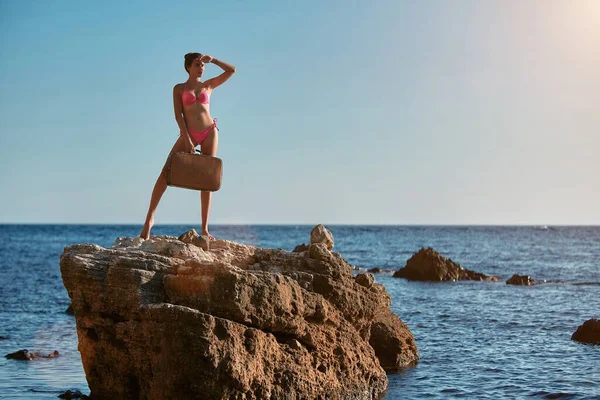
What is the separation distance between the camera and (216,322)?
8180mm

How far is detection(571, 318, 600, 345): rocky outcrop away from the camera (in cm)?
1579

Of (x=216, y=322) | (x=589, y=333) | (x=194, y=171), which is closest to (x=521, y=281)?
(x=589, y=333)

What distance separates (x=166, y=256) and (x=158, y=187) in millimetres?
1105

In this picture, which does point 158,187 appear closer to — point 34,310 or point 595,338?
point 595,338

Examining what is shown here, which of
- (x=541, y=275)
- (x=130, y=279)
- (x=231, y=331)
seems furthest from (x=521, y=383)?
(x=541, y=275)

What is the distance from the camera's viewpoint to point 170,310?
26.5 ft

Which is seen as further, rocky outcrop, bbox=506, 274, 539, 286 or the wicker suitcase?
rocky outcrop, bbox=506, 274, 539, 286

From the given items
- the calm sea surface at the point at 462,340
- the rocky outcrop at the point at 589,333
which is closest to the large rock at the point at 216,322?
the calm sea surface at the point at 462,340

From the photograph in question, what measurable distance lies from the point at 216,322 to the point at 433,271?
1013 inches

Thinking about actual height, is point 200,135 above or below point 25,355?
above

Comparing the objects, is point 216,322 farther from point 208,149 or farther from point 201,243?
point 208,149

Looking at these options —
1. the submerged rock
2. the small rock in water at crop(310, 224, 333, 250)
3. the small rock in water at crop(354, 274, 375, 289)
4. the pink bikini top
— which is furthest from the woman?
the submerged rock

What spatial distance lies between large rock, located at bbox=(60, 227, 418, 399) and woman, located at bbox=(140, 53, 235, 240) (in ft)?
2.23

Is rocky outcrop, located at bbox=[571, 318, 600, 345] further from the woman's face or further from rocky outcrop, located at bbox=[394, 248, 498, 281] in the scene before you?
rocky outcrop, located at bbox=[394, 248, 498, 281]
